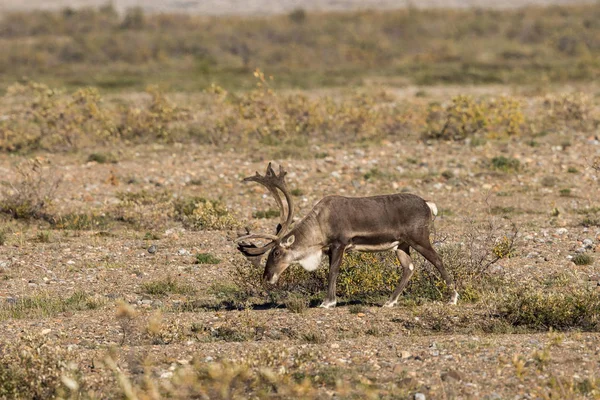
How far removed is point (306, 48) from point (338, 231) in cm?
3944

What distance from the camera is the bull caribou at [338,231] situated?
10875mm

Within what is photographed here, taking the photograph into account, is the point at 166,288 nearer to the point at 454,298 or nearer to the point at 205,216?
the point at 205,216

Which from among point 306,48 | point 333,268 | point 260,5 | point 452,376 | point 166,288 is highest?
point 452,376

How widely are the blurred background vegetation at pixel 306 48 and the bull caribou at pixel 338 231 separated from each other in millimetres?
23636

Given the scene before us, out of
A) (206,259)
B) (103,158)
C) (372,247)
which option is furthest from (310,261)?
(103,158)

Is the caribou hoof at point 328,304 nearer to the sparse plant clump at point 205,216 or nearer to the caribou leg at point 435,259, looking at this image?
the caribou leg at point 435,259

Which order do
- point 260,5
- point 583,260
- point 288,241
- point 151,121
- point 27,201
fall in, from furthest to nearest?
point 260,5 → point 151,121 → point 27,201 → point 583,260 → point 288,241

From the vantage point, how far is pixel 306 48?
49406 mm

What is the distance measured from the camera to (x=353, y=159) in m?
20.0

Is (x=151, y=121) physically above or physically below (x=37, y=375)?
below

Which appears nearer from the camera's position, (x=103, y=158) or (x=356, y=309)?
(x=356, y=309)

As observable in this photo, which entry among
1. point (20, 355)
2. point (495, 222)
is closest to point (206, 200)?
point (495, 222)

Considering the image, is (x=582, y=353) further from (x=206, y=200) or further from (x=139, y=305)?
(x=206, y=200)

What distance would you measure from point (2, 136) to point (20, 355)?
Result: 1459cm
